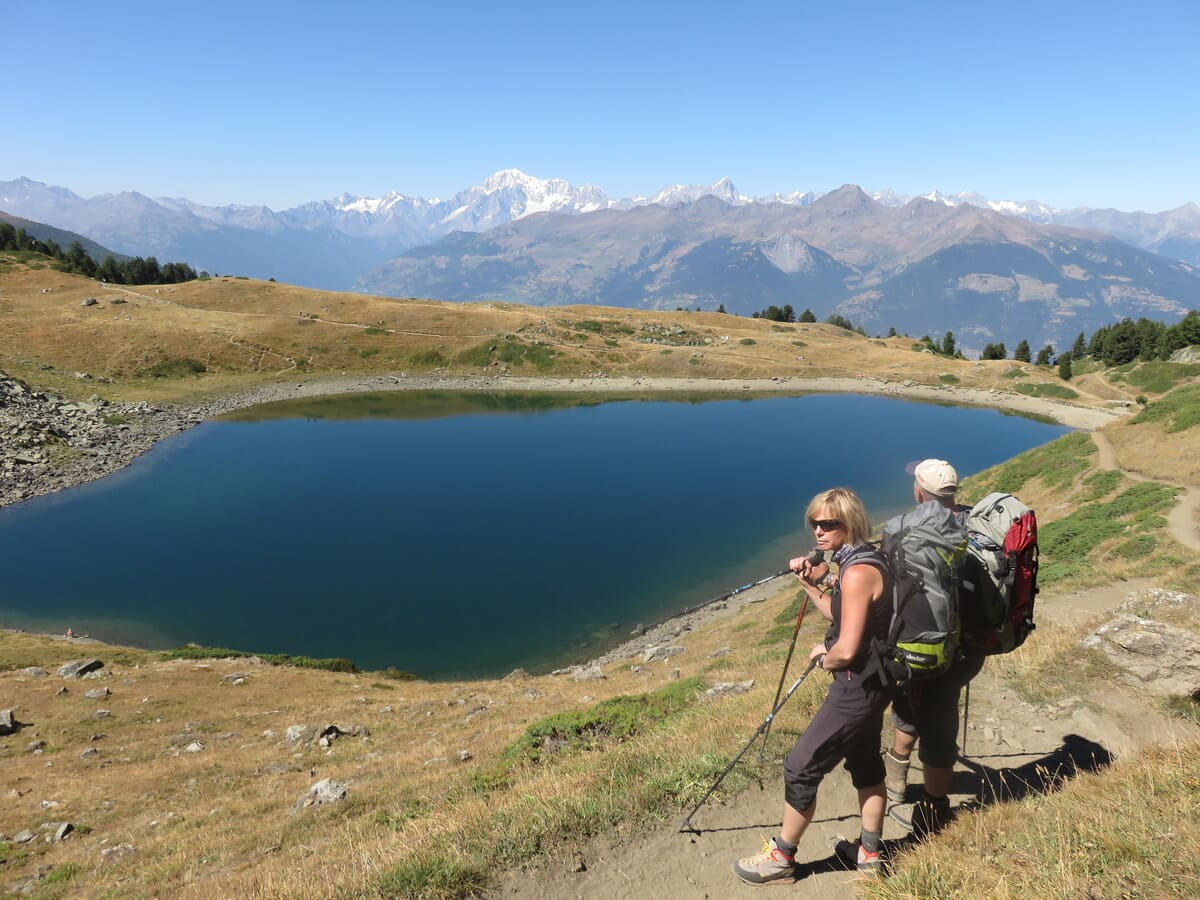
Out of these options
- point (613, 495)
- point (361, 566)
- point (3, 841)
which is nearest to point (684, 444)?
point (613, 495)

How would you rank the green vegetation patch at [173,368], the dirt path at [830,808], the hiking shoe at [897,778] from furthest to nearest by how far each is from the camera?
the green vegetation patch at [173,368] → the hiking shoe at [897,778] → the dirt path at [830,808]

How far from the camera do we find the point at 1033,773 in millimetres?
6984

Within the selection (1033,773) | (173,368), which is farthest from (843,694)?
(173,368)

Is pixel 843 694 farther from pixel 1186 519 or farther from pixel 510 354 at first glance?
pixel 510 354

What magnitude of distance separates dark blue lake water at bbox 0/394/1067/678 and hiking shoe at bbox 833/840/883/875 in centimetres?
2246

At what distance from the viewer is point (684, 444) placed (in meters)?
68.1

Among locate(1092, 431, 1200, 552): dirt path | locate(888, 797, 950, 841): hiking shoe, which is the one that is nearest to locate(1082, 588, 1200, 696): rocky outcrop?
locate(888, 797, 950, 841): hiking shoe

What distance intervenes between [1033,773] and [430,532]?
126 ft

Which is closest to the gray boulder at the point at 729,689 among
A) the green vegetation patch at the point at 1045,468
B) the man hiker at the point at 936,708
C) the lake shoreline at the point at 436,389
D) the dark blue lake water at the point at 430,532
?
the lake shoreline at the point at 436,389

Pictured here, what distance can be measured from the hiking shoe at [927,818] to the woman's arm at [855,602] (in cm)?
267

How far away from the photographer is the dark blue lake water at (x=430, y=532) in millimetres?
29656

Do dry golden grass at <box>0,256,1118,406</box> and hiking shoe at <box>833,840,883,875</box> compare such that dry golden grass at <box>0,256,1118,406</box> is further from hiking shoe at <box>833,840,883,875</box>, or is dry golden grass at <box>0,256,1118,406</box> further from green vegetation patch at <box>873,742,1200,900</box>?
green vegetation patch at <box>873,742,1200,900</box>

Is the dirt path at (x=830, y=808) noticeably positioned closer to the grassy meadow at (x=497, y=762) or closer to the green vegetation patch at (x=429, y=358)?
the grassy meadow at (x=497, y=762)

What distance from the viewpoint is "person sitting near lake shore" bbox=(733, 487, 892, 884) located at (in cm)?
482
